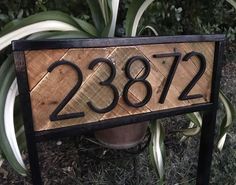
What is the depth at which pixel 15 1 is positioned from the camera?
1.14 m

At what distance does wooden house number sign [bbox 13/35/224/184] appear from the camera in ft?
2.13

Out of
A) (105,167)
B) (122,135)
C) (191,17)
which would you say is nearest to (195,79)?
(122,135)

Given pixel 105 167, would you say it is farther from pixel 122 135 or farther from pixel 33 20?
pixel 33 20

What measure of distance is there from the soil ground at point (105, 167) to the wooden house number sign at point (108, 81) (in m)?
0.60

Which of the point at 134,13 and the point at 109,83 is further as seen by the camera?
the point at 134,13

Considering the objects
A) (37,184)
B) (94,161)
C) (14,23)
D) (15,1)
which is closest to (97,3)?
(14,23)

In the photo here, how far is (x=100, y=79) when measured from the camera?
708 mm

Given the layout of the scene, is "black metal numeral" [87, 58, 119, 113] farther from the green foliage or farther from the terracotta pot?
the green foliage

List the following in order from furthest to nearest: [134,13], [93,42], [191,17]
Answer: [191,17] < [134,13] < [93,42]

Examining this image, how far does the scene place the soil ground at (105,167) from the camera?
1.38m

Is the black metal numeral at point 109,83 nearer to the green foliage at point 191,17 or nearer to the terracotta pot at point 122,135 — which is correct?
the terracotta pot at point 122,135

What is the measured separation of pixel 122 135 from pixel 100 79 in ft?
1.00

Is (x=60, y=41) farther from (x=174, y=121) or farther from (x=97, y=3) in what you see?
(x=174, y=121)

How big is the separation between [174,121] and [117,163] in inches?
16.7
